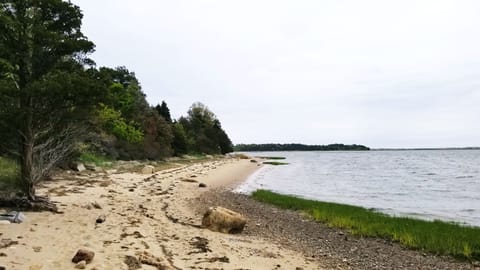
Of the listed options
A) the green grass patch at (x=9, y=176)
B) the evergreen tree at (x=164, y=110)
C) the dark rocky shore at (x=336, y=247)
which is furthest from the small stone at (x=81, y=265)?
the evergreen tree at (x=164, y=110)

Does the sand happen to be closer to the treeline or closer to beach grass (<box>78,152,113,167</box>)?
the treeline

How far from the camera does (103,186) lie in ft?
70.6

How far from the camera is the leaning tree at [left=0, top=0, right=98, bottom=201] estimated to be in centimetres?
1203

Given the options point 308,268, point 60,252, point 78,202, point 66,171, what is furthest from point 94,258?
point 66,171

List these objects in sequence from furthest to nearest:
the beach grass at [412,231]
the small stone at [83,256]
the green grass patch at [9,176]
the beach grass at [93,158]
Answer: the beach grass at [93,158], the green grass patch at [9,176], the beach grass at [412,231], the small stone at [83,256]

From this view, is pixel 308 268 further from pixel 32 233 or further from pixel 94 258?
pixel 32 233

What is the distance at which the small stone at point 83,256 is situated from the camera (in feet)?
24.7

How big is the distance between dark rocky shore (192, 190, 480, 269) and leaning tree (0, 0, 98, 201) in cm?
644

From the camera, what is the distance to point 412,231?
13.1 m

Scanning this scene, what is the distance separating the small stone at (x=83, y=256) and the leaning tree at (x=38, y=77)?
582 centimetres

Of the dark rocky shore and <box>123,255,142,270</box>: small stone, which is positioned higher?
<box>123,255,142,270</box>: small stone

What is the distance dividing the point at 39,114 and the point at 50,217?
129 inches

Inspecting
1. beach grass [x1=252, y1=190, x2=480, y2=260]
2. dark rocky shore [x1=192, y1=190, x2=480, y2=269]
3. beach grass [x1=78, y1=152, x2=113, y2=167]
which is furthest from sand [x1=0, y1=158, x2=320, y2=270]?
beach grass [x1=78, y1=152, x2=113, y2=167]

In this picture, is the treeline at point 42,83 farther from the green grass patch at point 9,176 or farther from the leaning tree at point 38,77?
the green grass patch at point 9,176
